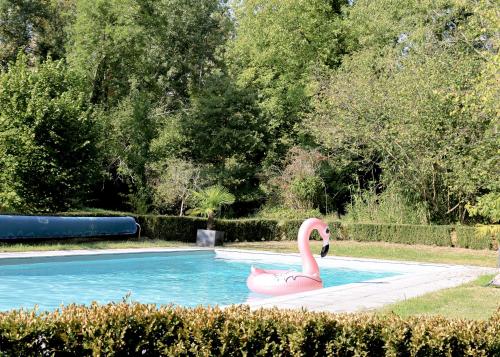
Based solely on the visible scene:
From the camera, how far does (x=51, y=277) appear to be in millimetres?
13992

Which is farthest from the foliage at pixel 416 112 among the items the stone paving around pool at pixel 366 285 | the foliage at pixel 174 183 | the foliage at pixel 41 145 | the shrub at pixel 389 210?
the foliage at pixel 41 145

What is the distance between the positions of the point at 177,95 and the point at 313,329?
33.1 m

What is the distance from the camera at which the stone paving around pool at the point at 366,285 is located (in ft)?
28.7

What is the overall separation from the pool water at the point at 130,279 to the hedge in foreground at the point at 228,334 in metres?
6.58

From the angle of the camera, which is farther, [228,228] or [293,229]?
[293,229]

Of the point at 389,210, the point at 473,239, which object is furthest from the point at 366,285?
the point at 389,210

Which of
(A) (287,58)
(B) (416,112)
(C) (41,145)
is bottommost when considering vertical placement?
(C) (41,145)

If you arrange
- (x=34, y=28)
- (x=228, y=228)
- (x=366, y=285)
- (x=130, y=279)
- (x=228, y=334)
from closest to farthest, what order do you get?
(x=228, y=334)
(x=366, y=285)
(x=130, y=279)
(x=228, y=228)
(x=34, y=28)

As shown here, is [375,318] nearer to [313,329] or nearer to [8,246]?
[313,329]

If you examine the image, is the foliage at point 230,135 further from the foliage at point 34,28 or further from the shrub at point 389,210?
the foliage at point 34,28

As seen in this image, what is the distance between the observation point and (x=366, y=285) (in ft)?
38.1

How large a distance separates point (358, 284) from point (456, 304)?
8.88ft

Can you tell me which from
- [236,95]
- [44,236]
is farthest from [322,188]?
[44,236]

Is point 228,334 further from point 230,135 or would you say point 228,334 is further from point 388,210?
point 230,135
